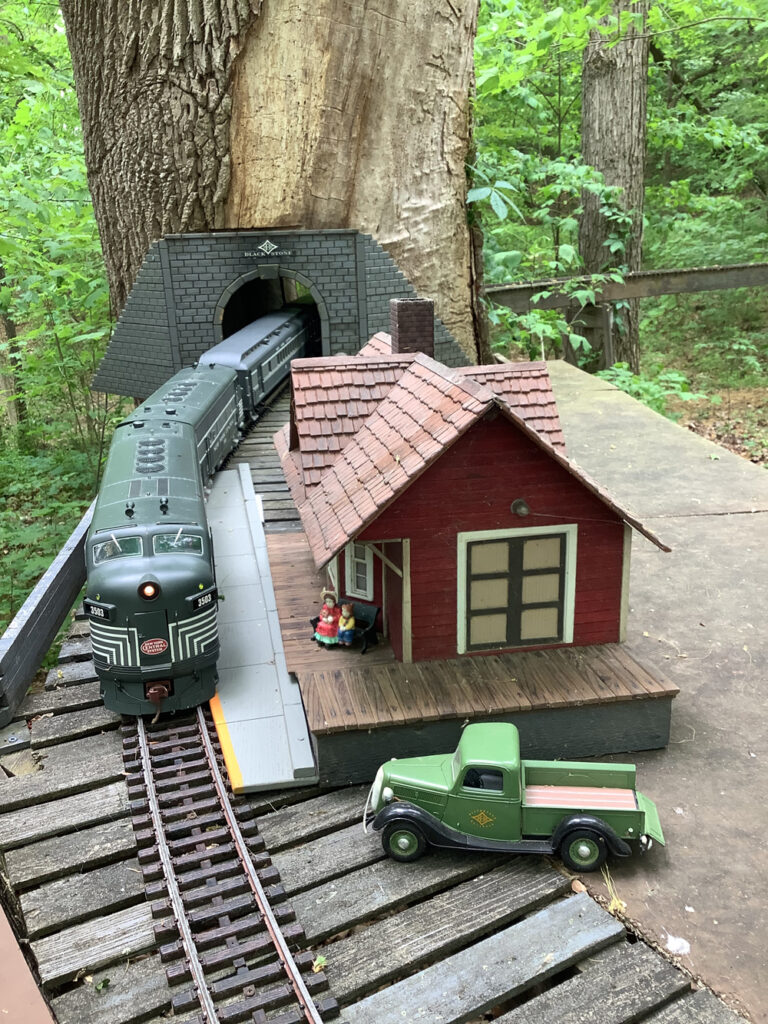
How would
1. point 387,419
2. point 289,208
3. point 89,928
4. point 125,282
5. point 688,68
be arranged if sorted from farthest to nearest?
point 688,68
point 125,282
point 289,208
point 387,419
point 89,928

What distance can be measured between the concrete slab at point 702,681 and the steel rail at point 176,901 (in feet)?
8.10

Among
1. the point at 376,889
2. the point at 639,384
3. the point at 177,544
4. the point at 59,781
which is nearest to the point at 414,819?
the point at 376,889

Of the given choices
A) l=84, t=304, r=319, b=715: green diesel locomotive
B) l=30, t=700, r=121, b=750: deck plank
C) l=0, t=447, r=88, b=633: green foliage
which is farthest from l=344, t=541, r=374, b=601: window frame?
l=0, t=447, r=88, b=633: green foliage

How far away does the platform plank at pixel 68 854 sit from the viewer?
227 inches

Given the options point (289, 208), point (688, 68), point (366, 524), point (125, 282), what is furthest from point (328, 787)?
point (688, 68)

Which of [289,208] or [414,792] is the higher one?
[289,208]

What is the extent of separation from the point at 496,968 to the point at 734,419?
19221 mm

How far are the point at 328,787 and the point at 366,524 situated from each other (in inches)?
80.2

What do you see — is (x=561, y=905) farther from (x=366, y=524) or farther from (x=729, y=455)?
(x=729, y=455)

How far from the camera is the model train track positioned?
4.77m

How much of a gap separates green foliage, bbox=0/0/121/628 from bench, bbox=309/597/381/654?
742 cm

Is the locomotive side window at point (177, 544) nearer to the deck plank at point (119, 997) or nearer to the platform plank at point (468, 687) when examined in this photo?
the platform plank at point (468, 687)

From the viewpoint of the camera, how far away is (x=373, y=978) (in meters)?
4.87

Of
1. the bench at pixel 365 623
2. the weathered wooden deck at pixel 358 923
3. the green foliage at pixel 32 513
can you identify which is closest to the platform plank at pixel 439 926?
the weathered wooden deck at pixel 358 923
